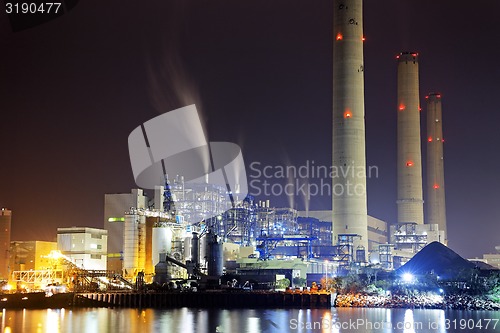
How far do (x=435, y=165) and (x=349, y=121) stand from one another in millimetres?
65892

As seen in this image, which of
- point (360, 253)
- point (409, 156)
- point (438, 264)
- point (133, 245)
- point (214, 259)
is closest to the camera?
point (438, 264)

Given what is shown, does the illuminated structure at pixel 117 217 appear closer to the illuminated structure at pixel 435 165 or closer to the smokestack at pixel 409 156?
the smokestack at pixel 409 156

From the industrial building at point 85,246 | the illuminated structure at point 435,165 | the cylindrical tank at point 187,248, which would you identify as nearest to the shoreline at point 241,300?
the cylindrical tank at point 187,248

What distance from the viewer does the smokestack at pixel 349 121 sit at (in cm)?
11394

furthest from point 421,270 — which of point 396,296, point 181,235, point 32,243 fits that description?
point 32,243

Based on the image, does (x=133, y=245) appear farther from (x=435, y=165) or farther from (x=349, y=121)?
(x=435, y=165)

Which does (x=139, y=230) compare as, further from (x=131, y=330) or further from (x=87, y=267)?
(x=131, y=330)

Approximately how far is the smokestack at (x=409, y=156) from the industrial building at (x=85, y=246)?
56708 millimetres

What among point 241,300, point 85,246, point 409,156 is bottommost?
point 241,300

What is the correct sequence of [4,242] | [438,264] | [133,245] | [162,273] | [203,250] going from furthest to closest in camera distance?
[4,242] < [203,250] < [133,245] < [438,264] < [162,273]

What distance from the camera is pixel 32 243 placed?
407 ft

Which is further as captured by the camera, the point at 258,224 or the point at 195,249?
the point at 258,224

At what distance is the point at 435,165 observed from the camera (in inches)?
6870

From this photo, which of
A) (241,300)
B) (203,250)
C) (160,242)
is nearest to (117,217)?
(160,242)
